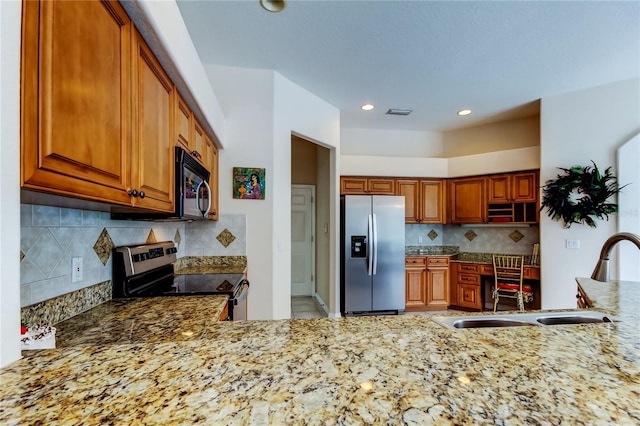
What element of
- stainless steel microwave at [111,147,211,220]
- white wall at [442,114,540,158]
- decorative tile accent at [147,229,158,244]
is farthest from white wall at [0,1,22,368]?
white wall at [442,114,540,158]

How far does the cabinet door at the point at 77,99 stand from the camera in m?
0.72

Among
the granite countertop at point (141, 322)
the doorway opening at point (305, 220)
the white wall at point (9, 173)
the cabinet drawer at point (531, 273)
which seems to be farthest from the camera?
the doorway opening at point (305, 220)

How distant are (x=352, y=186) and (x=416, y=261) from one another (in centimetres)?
154

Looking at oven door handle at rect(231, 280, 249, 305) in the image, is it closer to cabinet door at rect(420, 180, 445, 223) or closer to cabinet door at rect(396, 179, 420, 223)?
cabinet door at rect(396, 179, 420, 223)

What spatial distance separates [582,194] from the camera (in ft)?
11.6

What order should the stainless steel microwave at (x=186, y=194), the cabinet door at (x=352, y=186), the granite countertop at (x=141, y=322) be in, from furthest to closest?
the cabinet door at (x=352, y=186)
the stainless steel microwave at (x=186, y=194)
the granite countertop at (x=141, y=322)

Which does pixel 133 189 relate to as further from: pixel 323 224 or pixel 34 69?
pixel 323 224

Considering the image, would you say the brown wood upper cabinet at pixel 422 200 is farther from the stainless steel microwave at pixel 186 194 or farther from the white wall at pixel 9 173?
the white wall at pixel 9 173

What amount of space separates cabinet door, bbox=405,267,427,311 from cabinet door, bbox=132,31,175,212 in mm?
3905

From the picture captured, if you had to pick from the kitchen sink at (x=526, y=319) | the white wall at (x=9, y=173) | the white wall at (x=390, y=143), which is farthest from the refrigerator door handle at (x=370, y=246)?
the white wall at (x=9, y=173)

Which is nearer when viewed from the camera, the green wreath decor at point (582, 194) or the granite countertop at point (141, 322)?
the granite countertop at point (141, 322)

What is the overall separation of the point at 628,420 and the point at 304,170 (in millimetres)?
5425

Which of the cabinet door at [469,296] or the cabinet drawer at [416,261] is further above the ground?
the cabinet drawer at [416,261]

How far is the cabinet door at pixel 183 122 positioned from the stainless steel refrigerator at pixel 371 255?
8.76ft
